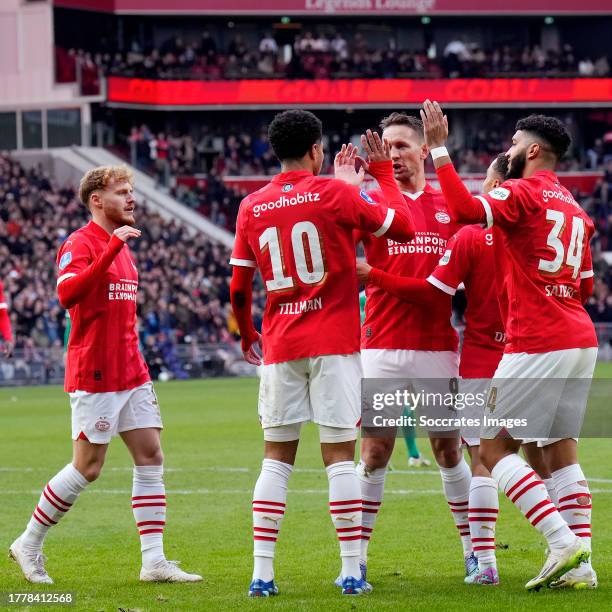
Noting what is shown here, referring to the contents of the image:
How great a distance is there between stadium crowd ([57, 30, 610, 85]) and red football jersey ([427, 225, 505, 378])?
43684mm

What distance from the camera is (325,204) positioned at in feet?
24.7

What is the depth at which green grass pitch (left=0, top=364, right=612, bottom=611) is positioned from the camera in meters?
7.39

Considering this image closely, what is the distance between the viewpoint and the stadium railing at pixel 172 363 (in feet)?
108

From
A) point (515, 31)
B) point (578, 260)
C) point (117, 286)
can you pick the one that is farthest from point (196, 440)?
point (515, 31)

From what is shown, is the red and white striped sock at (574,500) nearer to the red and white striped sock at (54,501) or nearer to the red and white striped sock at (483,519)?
the red and white striped sock at (483,519)

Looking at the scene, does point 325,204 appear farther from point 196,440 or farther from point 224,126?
point 224,126

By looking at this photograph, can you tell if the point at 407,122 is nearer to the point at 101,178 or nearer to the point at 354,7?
the point at 101,178

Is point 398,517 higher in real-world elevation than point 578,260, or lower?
lower

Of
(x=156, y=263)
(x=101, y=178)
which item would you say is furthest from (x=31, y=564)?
(x=156, y=263)

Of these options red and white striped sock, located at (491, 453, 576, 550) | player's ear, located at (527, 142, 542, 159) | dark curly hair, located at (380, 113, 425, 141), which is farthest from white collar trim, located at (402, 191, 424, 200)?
red and white striped sock, located at (491, 453, 576, 550)

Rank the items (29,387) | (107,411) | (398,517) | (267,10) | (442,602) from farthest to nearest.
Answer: (267,10) → (29,387) → (398,517) → (107,411) → (442,602)

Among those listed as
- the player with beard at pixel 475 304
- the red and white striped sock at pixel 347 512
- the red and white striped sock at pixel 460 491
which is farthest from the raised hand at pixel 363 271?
the red and white striped sock at pixel 460 491

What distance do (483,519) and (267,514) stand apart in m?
1.39

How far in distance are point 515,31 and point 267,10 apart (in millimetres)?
11367
